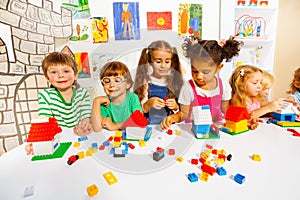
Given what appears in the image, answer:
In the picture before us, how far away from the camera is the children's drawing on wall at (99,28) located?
4.05 ft

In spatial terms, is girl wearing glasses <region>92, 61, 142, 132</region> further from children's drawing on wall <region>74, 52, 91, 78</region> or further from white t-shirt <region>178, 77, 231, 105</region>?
children's drawing on wall <region>74, 52, 91, 78</region>

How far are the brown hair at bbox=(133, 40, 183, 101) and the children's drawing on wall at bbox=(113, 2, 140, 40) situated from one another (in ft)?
0.93

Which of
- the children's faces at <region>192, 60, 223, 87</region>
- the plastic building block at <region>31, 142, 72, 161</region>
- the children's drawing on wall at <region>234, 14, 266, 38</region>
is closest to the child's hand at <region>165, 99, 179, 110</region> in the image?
the children's faces at <region>192, 60, 223, 87</region>

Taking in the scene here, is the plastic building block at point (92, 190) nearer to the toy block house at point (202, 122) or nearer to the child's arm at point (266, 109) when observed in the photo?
the toy block house at point (202, 122)

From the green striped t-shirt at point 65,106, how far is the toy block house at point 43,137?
0.92 feet

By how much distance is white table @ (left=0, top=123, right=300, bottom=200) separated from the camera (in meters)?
0.48

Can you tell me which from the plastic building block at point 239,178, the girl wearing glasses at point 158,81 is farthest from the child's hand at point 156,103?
the plastic building block at point 239,178

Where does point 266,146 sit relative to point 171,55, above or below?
below

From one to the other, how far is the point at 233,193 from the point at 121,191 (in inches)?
10.3

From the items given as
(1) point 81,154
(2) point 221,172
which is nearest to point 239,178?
(2) point 221,172

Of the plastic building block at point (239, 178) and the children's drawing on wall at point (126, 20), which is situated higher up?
the children's drawing on wall at point (126, 20)

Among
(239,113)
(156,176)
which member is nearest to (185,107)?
(239,113)

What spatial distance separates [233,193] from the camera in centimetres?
47

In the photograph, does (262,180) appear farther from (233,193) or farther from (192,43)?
(192,43)
